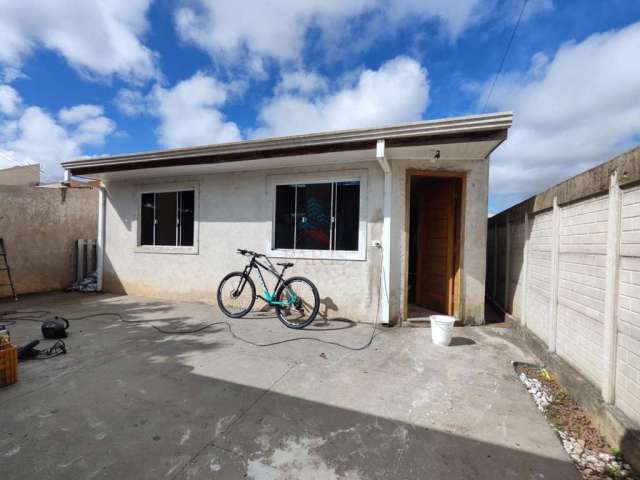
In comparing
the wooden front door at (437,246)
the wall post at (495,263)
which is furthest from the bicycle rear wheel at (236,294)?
the wall post at (495,263)

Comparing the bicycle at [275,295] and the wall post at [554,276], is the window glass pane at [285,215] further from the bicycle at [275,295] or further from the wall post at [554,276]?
the wall post at [554,276]

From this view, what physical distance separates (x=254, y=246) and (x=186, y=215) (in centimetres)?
176

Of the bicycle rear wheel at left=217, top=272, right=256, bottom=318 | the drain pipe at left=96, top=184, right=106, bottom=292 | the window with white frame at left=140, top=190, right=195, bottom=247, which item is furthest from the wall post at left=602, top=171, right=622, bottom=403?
the drain pipe at left=96, top=184, right=106, bottom=292

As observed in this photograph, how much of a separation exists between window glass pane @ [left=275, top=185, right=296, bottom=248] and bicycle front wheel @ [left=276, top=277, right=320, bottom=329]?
2.54 ft

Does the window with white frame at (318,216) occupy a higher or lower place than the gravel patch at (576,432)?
higher

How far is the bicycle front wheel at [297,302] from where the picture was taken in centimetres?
444

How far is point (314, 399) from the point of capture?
2.38 m

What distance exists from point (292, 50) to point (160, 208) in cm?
455

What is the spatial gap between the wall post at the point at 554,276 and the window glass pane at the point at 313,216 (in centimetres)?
293

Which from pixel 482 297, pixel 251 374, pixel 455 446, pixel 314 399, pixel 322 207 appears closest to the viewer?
pixel 455 446

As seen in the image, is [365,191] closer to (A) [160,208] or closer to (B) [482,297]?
(B) [482,297]

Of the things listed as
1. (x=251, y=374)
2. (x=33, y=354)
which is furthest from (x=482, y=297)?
(x=33, y=354)

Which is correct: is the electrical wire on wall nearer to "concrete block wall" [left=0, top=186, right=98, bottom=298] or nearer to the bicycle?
the bicycle

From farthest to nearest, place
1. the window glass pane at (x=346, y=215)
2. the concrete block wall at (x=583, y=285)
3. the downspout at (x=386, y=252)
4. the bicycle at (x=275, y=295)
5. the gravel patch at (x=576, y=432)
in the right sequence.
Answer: the window glass pane at (x=346, y=215) → the bicycle at (x=275, y=295) → the downspout at (x=386, y=252) → the concrete block wall at (x=583, y=285) → the gravel patch at (x=576, y=432)
